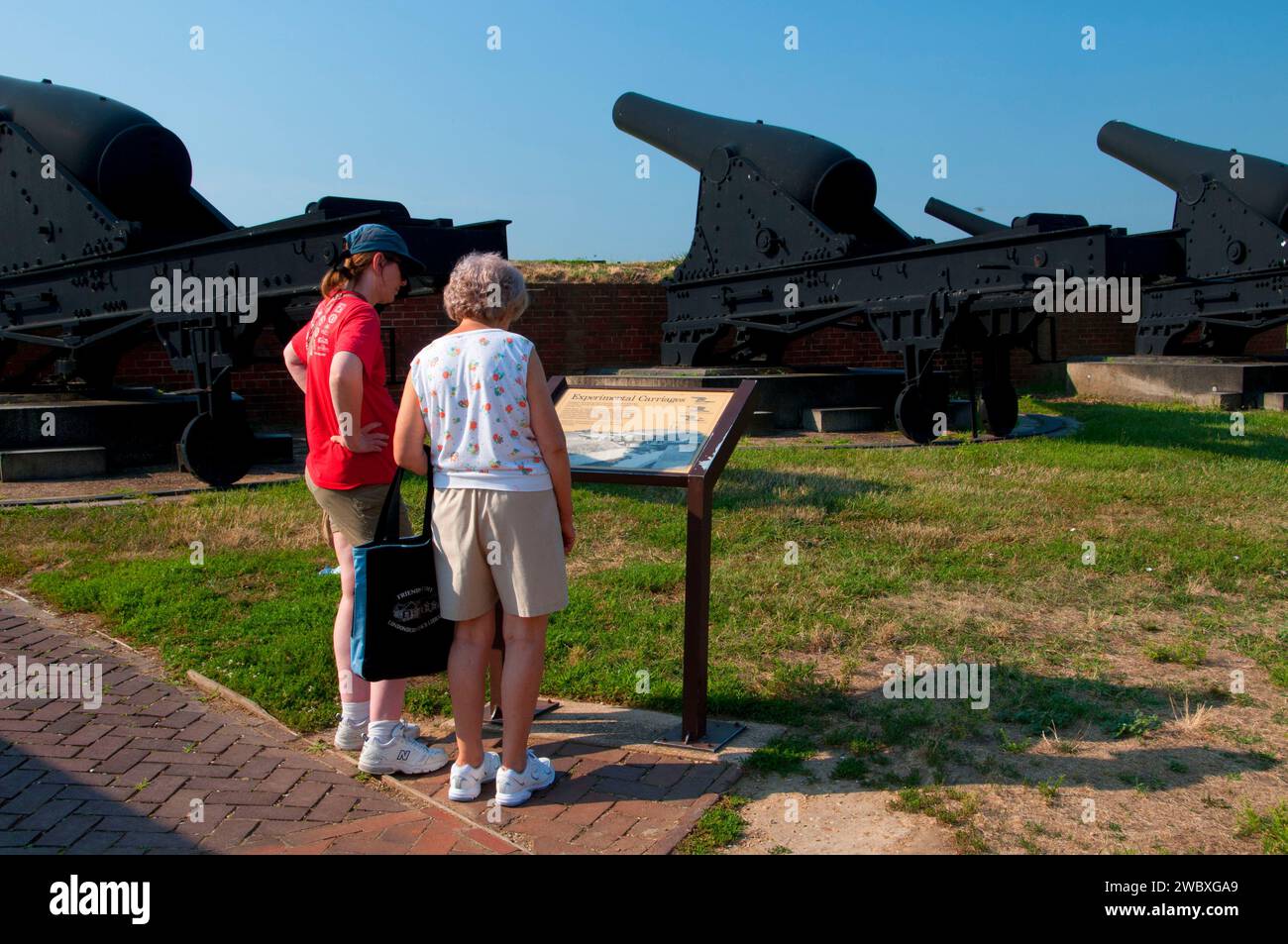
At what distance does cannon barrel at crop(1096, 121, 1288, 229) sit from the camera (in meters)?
15.6

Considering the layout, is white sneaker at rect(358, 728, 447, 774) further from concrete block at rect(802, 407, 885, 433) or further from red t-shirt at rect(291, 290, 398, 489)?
concrete block at rect(802, 407, 885, 433)

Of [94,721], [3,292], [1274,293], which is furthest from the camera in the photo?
[1274,293]

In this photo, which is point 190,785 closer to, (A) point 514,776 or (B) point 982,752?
(A) point 514,776

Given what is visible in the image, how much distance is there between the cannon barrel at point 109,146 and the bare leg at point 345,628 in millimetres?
7001

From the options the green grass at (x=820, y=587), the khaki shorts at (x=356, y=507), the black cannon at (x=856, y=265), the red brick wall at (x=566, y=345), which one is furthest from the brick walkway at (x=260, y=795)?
the black cannon at (x=856, y=265)

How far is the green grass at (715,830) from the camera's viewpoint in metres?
3.18

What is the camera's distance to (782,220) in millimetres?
13188

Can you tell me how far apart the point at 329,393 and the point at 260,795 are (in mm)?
1237

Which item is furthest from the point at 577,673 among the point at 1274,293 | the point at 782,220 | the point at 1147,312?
the point at 1147,312

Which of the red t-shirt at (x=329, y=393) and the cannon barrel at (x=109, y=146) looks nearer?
the red t-shirt at (x=329, y=393)

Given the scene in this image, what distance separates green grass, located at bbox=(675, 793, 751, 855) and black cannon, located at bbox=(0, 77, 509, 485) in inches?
217

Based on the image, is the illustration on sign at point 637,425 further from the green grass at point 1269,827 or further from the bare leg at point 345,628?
the green grass at point 1269,827

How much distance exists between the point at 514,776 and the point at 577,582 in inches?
99.2

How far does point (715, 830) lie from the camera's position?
3.29 metres
